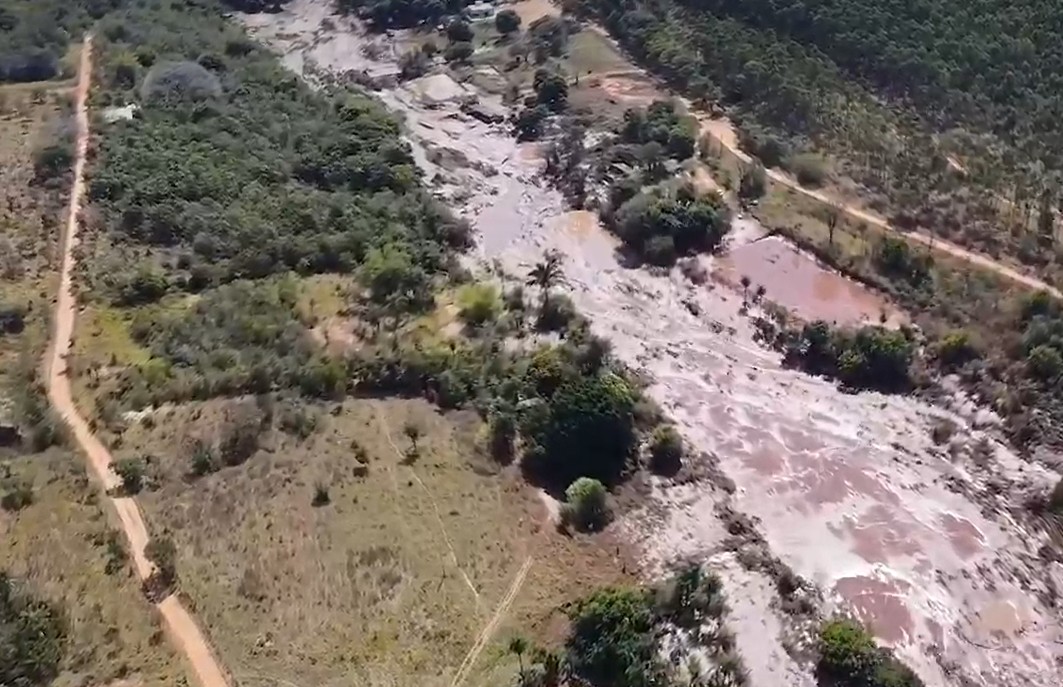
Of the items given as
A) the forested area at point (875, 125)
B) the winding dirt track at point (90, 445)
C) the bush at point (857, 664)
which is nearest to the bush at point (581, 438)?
the bush at point (857, 664)

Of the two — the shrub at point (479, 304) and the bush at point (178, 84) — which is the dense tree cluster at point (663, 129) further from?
the bush at point (178, 84)

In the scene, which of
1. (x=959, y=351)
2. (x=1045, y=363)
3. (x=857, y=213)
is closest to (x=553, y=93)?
(x=857, y=213)

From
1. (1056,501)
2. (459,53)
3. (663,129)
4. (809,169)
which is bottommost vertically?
(459,53)

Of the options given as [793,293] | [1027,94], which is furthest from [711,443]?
[1027,94]

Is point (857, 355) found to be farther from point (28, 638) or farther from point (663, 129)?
point (28, 638)

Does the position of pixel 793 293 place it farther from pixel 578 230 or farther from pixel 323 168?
pixel 323 168
